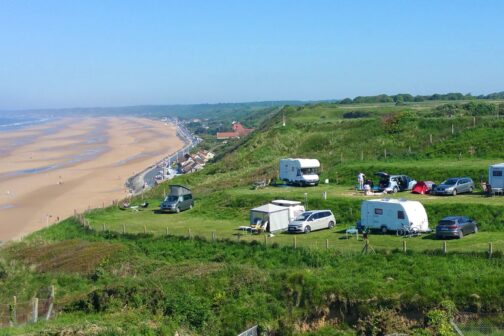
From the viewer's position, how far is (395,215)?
1078 inches

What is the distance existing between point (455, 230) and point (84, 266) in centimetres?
1682

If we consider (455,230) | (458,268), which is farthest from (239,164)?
(458,268)

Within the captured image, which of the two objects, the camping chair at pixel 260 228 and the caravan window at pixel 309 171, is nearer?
the camping chair at pixel 260 228

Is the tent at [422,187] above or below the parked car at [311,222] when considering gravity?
above

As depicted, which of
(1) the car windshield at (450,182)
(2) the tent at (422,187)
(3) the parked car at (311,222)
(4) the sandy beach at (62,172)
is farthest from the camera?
(4) the sandy beach at (62,172)

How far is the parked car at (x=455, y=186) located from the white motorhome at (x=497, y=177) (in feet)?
5.49

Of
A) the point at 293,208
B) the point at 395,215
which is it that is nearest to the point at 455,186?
the point at 395,215

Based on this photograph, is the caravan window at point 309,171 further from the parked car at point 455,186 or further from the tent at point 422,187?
the parked car at point 455,186

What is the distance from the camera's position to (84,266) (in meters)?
29.0

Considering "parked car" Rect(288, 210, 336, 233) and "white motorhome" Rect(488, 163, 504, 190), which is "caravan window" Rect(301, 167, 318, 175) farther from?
"white motorhome" Rect(488, 163, 504, 190)

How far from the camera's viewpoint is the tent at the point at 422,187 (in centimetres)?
3447

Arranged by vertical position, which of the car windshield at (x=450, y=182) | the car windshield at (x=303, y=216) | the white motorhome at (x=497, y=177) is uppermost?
the white motorhome at (x=497, y=177)

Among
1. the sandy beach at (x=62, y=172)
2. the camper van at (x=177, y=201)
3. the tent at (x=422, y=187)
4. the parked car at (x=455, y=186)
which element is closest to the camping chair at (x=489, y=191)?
the parked car at (x=455, y=186)

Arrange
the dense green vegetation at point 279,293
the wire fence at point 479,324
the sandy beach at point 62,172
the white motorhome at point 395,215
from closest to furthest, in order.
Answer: the wire fence at point 479,324, the dense green vegetation at point 279,293, the white motorhome at point 395,215, the sandy beach at point 62,172
